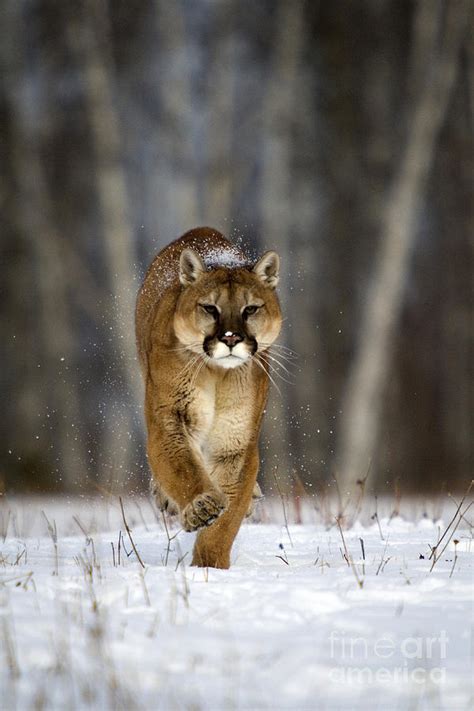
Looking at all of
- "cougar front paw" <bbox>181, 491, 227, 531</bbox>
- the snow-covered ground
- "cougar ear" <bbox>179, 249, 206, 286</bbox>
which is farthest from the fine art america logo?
"cougar ear" <bbox>179, 249, 206, 286</bbox>

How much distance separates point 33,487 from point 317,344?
13.9 ft

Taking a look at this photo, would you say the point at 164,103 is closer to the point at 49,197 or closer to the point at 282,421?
the point at 49,197

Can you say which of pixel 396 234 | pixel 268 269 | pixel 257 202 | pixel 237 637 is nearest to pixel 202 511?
pixel 268 269

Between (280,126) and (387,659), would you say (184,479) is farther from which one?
(280,126)

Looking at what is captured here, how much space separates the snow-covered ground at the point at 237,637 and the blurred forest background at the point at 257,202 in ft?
28.6

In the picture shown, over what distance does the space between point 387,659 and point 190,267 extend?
303 centimetres

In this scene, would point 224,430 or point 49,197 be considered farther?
point 49,197

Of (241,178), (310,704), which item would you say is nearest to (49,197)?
(241,178)

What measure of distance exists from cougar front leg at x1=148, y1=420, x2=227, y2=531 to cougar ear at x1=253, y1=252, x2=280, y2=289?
38.3 inches

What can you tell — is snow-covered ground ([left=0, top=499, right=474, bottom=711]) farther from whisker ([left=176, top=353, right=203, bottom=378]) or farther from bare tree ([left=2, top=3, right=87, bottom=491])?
bare tree ([left=2, top=3, right=87, bottom=491])

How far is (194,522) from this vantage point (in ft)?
15.9

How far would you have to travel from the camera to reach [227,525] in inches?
206

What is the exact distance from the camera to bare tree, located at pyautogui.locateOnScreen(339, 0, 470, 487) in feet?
43.2

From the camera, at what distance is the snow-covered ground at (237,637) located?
271 cm
